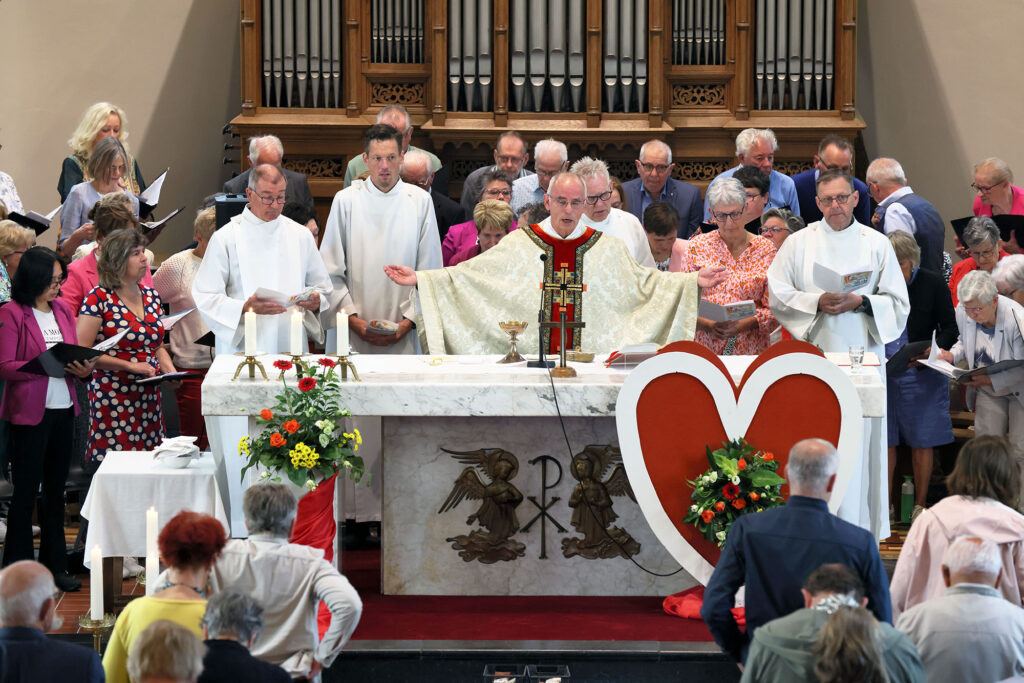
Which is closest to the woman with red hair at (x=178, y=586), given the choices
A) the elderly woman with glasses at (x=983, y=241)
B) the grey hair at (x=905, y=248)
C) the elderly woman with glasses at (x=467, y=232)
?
the elderly woman with glasses at (x=467, y=232)

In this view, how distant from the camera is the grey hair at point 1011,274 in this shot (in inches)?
297

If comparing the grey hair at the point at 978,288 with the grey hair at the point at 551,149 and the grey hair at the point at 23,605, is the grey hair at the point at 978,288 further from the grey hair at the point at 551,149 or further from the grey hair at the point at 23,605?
the grey hair at the point at 23,605

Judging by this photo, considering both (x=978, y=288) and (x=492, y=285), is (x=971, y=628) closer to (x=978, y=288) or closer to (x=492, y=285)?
(x=492, y=285)

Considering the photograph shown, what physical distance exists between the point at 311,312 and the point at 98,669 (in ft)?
11.2

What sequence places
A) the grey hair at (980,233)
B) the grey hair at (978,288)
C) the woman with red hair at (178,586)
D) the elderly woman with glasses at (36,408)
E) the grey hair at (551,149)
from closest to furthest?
the woman with red hair at (178,586), the elderly woman with glasses at (36,408), the grey hair at (978,288), the grey hair at (980,233), the grey hair at (551,149)

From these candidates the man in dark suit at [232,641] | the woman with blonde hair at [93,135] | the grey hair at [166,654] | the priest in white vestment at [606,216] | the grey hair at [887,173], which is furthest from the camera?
the grey hair at [887,173]

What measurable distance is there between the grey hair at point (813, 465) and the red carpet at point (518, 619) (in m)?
1.49

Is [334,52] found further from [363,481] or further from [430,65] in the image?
[363,481]

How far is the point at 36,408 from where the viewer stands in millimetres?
6301

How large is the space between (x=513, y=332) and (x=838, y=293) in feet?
5.41

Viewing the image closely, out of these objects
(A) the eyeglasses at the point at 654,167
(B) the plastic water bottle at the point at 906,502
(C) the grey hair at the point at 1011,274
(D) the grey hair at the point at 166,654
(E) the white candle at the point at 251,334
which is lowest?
(B) the plastic water bottle at the point at 906,502

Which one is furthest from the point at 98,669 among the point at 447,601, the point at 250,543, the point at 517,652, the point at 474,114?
the point at 474,114

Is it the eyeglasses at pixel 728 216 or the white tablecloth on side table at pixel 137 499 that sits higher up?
the eyeglasses at pixel 728 216

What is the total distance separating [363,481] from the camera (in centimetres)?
677
